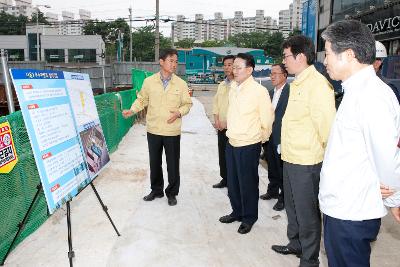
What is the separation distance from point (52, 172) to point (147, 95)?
8.49ft

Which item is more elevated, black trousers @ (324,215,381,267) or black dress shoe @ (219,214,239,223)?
black trousers @ (324,215,381,267)

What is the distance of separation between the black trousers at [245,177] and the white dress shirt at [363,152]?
2.01 metres

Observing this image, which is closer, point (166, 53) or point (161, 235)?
point (161, 235)

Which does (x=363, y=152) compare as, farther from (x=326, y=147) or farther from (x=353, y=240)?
(x=353, y=240)

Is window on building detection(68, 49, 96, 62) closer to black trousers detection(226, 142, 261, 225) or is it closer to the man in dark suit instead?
the man in dark suit

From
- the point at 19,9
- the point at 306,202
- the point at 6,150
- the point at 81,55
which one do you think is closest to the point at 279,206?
the point at 306,202

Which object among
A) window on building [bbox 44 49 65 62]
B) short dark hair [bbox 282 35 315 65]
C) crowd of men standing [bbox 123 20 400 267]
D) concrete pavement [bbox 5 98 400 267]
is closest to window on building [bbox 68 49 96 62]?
window on building [bbox 44 49 65 62]

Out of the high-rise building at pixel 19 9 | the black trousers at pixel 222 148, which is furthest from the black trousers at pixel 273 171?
the high-rise building at pixel 19 9

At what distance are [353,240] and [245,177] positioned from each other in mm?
2176

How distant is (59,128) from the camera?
3.13 m

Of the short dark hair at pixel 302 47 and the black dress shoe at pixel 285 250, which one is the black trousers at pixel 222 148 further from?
the short dark hair at pixel 302 47

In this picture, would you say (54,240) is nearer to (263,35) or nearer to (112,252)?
(112,252)

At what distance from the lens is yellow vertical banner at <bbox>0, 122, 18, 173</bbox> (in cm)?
349

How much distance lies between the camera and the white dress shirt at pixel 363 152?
1850mm
